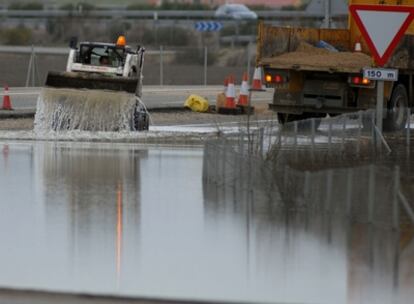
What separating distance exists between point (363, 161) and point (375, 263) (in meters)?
7.71

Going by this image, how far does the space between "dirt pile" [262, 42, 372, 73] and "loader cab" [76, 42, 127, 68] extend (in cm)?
379

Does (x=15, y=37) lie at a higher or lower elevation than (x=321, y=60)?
lower

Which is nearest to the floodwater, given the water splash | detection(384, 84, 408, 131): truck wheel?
the water splash

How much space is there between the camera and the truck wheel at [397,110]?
23.4 m

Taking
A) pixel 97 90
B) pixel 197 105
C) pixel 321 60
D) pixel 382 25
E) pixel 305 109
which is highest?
pixel 382 25

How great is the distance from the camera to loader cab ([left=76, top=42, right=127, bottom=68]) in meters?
26.9

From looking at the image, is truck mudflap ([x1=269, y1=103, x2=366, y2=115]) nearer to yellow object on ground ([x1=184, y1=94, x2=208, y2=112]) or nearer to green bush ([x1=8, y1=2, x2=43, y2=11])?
yellow object on ground ([x1=184, y1=94, x2=208, y2=112])

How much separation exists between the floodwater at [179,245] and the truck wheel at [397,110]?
6672 mm

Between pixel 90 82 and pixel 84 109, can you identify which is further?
pixel 90 82

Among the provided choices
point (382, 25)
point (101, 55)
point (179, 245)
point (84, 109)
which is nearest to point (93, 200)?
point (179, 245)

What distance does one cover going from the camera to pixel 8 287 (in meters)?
10.3

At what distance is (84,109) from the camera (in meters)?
23.9

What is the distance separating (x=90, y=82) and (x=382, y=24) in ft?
27.3

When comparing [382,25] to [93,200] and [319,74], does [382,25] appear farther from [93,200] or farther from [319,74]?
[319,74]
